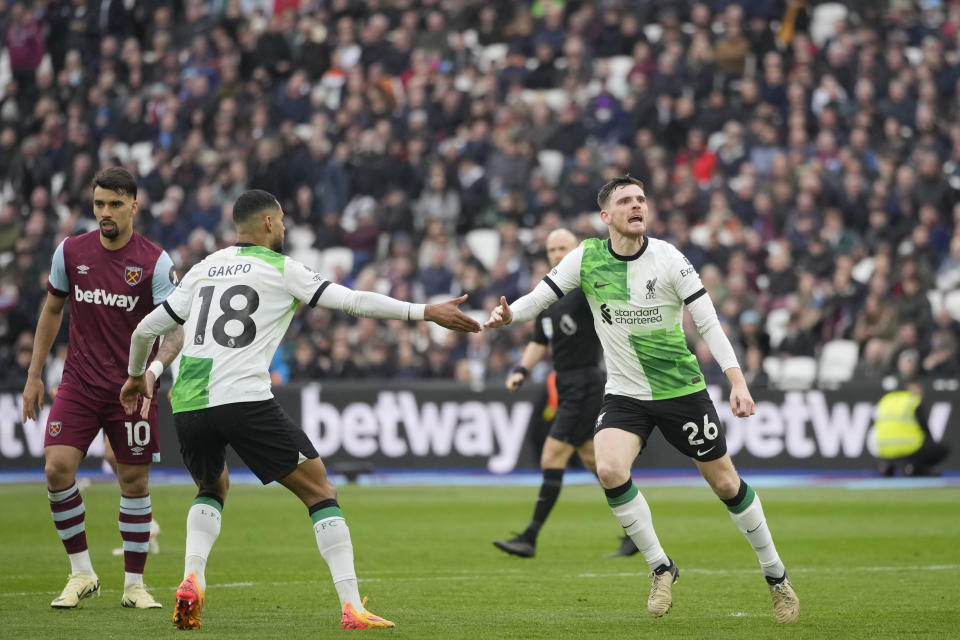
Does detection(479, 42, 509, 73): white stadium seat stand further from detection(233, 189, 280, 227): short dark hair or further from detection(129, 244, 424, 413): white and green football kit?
detection(129, 244, 424, 413): white and green football kit

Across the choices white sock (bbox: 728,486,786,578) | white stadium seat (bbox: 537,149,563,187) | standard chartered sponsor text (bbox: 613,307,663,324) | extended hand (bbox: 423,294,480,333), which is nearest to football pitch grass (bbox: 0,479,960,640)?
white sock (bbox: 728,486,786,578)

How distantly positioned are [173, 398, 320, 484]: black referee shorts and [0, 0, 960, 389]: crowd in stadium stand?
48.6 ft

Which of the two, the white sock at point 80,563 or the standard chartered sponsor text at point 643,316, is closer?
the standard chartered sponsor text at point 643,316

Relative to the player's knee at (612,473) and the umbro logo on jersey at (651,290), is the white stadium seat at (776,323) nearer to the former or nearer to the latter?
the umbro logo on jersey at (651,290)

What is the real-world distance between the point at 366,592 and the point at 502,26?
20.9m

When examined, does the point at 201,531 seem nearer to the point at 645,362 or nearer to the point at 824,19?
the point at 645,362

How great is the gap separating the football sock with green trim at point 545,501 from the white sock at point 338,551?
190 inches

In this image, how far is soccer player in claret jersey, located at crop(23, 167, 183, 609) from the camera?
9438 mm

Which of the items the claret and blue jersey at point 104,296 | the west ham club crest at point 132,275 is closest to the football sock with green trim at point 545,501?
the claret and blue jersey at point 104,296

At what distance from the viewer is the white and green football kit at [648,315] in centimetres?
895

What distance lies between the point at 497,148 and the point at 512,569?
15796mm

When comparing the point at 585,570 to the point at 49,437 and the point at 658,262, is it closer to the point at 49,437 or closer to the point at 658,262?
the point at 658,262

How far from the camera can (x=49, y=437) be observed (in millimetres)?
9367

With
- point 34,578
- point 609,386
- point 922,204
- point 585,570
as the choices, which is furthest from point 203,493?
point 922,204
